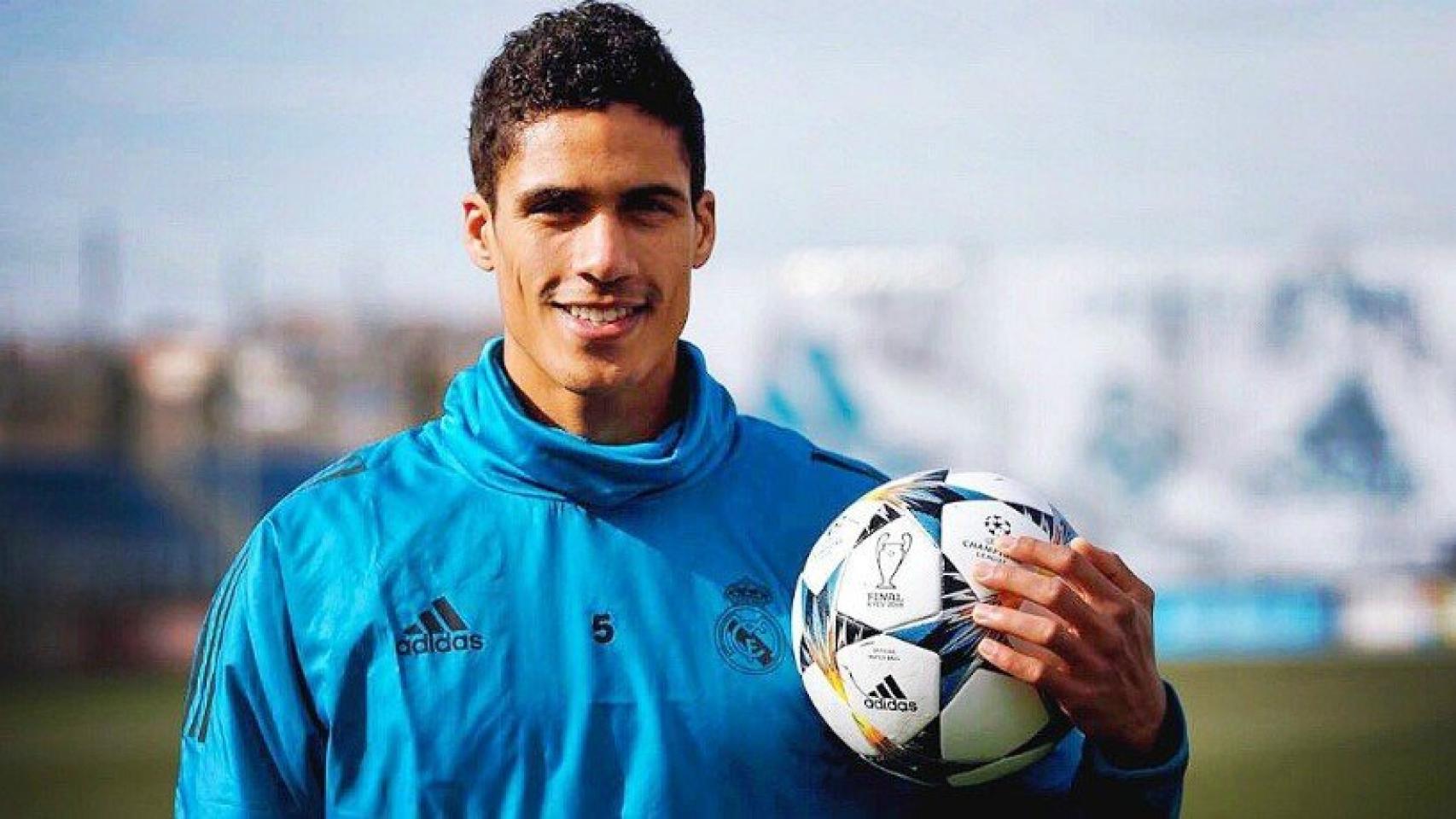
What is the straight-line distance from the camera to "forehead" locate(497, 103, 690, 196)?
116 inches

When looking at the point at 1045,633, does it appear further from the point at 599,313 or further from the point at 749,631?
the point at 599,313

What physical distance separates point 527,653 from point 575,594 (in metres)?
0.12

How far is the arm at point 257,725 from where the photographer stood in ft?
9.48

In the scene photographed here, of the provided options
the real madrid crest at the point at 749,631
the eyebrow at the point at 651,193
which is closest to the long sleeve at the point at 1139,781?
the real madrid crest at the point at 749,631

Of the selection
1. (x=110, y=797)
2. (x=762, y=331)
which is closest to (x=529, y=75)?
(x=110, y=797)

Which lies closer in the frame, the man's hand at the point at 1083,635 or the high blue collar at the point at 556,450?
the man's hand at the point at 1083,635

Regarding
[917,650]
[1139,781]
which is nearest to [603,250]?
[917,650]

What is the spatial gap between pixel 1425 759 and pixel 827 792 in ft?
42.9

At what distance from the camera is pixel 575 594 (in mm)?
3016

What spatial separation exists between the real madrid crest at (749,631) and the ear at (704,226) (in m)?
0.53

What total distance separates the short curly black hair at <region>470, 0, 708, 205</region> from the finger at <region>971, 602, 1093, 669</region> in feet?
2.74

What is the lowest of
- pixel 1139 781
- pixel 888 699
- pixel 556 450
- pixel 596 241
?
pixel 1139 781

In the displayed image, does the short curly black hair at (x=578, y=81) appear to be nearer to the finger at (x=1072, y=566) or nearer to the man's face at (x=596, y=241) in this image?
the man's face at (x=596, y=241)

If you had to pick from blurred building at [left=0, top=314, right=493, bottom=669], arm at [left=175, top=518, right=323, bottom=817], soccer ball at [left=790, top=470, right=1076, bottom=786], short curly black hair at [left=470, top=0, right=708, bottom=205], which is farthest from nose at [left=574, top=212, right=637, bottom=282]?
blurred building at [left=0, top=314, right=493, bottom=669]
